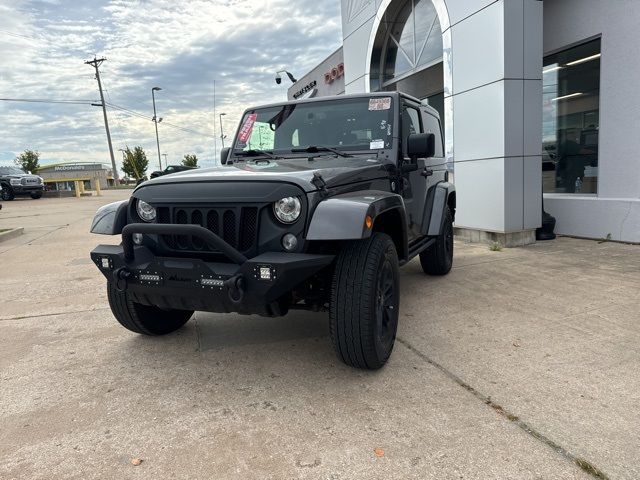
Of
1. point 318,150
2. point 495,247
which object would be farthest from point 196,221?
point 495,247

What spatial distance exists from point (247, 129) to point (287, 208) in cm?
195

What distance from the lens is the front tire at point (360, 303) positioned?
2.81 meters

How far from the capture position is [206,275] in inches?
107

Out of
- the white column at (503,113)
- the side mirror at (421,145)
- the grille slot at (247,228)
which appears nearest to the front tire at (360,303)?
the grille slot at (247,228)

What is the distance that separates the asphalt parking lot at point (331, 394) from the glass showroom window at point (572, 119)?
12.2ft

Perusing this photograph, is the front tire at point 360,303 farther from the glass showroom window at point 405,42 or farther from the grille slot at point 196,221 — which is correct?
the glass showroom window at point 405,42

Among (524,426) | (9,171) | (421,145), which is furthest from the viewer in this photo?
(9,171)

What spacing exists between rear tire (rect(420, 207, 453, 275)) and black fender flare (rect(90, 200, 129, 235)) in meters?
3.30

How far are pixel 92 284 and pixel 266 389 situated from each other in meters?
3.91

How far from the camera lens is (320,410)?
2689 mm

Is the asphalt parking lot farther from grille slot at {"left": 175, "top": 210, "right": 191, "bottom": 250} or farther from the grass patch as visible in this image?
the grass patch

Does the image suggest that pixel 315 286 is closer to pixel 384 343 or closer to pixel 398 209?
pixel 384 343

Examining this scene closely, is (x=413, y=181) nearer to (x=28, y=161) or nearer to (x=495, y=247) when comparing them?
(x=495, y=247)

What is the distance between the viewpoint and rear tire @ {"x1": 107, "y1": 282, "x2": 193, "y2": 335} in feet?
11.7
